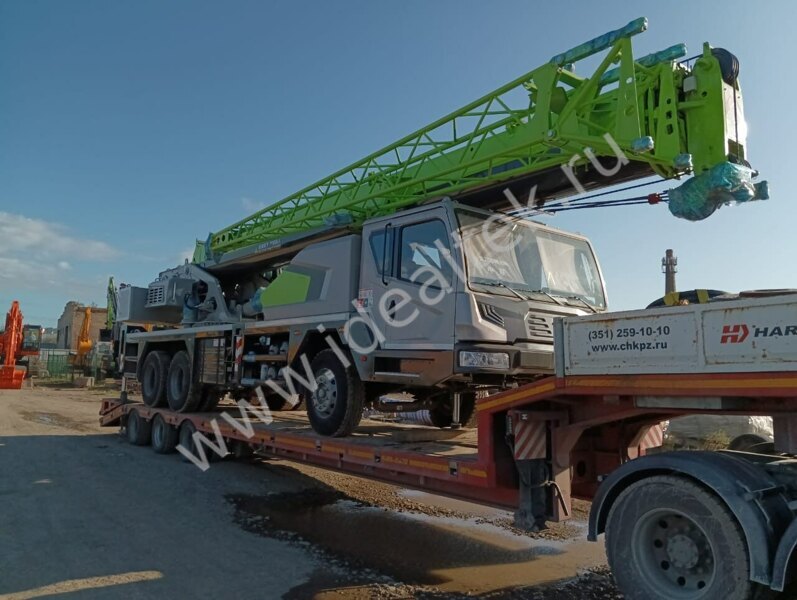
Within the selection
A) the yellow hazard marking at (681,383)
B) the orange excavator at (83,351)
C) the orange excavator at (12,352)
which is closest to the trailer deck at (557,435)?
the yellow hazard marking at (681,383)

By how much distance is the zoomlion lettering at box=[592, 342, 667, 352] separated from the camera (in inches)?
150

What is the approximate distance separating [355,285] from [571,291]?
8.05 ft

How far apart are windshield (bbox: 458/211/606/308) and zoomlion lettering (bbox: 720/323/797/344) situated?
2663 millimetres

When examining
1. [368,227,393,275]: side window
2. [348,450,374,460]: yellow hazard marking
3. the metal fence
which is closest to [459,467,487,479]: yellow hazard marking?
[348,450,374,460]: yellow hazard marking

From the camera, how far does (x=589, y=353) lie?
4172 millimetres

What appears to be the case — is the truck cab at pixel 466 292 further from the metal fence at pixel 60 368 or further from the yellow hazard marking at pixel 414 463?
the metal fence at pixel 60 368

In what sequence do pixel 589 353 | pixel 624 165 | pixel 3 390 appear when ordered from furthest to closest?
pixel 3 390
pixel 624 165
pixel 589 353

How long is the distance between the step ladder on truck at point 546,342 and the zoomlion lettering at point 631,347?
0.02 meters

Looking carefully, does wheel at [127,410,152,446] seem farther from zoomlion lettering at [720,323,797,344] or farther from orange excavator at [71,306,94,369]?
orange excavator at [71,306,94,369]

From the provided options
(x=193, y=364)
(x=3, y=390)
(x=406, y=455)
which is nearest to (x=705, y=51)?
(x=406, y=455)

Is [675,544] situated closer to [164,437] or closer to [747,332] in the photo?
[747,332]

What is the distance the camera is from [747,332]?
338 centimetres

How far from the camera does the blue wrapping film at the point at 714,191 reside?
4836mm

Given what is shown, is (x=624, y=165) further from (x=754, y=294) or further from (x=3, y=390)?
(x=3, y=390)
